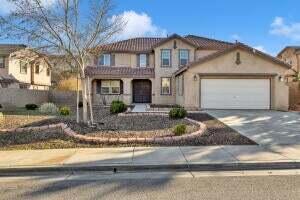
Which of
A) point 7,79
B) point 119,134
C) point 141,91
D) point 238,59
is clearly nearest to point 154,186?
point 119,134

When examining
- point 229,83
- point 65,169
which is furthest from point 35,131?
point 229,83

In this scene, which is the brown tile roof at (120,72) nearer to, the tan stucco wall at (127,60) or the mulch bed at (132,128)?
the tan stucco wall at (127,60)

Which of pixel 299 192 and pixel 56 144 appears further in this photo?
pixel 56 144

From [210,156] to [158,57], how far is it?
22764mm

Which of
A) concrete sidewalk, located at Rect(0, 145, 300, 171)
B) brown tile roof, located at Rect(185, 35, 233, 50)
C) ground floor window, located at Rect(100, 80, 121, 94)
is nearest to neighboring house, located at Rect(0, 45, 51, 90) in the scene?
ground floor window, located at Rect(100, 80, 121, 94)

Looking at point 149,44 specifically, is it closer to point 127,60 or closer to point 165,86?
point 127,60

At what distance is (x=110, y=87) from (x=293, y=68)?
20014 millimetres

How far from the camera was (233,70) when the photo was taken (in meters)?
22.7

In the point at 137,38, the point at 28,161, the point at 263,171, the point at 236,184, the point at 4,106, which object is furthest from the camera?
the point at 137,38

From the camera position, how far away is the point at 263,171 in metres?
7.97

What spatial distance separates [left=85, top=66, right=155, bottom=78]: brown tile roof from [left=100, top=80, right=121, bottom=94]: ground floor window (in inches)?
53.7

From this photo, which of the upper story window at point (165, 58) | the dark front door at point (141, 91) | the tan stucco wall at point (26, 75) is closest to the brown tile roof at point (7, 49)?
the tan stucco wall at point (26, 75)

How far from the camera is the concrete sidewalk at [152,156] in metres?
8.34

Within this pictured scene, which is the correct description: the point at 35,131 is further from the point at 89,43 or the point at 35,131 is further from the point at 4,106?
the point at 4,106
